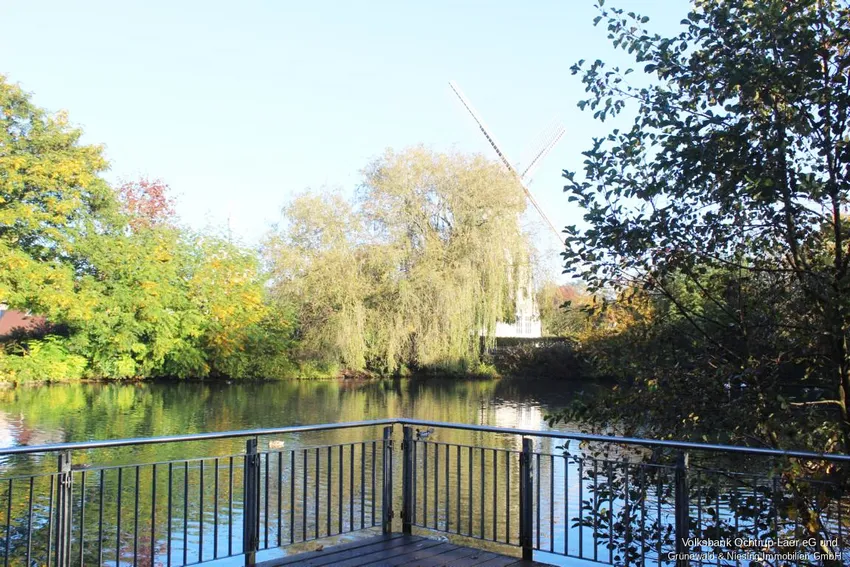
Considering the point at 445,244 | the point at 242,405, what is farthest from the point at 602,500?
the point at 445,244

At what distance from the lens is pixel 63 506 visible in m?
4.15

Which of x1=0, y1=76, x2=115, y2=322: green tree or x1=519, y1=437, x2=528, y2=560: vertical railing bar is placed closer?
x1=519, y1=437, x2=528, y2=560: vertical railing bar

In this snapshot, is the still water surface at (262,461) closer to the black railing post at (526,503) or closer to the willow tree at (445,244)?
the black railing post at (526,503)

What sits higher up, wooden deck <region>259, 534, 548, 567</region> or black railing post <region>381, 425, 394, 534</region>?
black railing post <region>381, 425, 394, 534</region>

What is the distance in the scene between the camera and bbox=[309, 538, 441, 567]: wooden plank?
479cm

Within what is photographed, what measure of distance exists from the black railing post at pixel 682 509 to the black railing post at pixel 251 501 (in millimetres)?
2466

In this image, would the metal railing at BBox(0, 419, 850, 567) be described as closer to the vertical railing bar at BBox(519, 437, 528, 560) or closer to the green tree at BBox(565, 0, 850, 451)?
the vertical railing bar at BBox(519, 437, 528, 560)

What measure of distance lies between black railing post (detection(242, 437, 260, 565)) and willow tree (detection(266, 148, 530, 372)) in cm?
2155

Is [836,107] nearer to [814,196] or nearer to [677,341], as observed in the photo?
[814,196]

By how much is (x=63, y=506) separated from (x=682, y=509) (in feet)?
10.9

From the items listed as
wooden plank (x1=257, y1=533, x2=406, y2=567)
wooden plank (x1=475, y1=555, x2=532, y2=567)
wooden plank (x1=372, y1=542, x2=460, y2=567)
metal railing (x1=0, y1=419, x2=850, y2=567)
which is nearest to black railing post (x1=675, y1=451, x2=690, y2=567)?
metal railing (x1=0, y1=419, x2=850, y2=567)

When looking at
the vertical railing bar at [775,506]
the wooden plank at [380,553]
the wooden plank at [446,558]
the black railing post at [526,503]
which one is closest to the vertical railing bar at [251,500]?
the wooden plank at [380,553]

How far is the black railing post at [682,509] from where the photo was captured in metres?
4.22

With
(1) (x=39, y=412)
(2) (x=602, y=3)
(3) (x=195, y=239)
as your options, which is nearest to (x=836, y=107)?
(2) (x=602, y=3)
